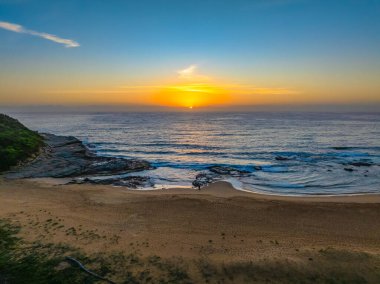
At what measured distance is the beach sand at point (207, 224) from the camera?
11.5 m

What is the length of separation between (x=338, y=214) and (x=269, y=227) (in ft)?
17.5

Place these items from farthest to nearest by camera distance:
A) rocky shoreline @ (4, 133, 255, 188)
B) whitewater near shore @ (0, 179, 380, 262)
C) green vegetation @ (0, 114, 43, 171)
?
green vegetation @ (0, 114, 43, 171), rocky shoreline @ (4, 133, 255, 188), whitewater near shore @ (0, 179, 380, 262)

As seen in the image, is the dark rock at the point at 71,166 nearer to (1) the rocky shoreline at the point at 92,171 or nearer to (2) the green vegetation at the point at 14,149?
(1) the rocky shoreline at the point at 92,171

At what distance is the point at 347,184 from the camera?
2478cm

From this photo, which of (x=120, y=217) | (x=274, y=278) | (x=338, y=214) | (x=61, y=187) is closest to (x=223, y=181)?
(x=338, y=214)

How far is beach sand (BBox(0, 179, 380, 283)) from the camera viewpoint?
11.5m

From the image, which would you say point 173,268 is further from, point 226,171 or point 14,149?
point 14,149

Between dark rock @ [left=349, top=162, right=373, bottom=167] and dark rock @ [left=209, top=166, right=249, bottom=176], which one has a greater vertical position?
dark rock @ [left=349, top=162, right=373, bottom=167]

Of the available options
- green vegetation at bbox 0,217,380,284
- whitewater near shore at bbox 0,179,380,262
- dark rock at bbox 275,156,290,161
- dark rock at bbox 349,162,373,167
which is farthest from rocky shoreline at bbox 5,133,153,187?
dark rock at bbox 349,162,373,167

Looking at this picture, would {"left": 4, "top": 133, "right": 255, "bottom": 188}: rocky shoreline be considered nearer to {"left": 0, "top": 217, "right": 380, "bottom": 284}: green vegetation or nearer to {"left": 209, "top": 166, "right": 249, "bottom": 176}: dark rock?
{"left": 209, "top": 166, "right": 249, "bottom": 176}: dark rock

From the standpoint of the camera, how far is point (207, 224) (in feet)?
49.7

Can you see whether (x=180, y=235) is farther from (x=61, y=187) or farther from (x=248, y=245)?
(x=61, y=187)

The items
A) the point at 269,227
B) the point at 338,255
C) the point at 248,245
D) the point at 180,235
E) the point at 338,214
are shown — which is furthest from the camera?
the point at 338,214

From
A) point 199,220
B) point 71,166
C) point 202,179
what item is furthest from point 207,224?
point 71,166
